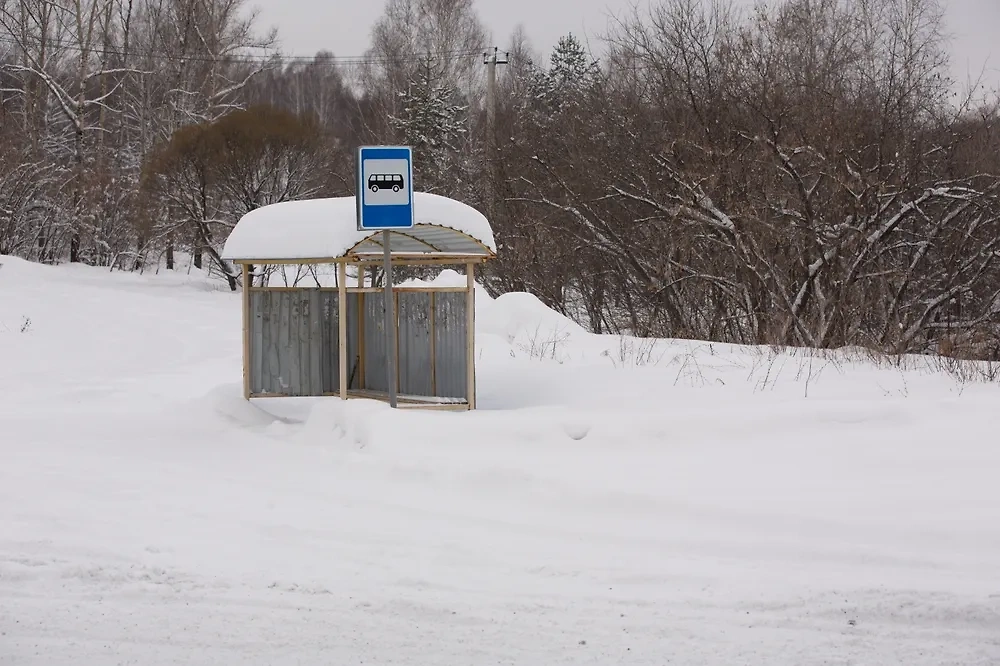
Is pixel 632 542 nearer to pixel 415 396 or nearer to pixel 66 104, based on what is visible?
pixel 415 396

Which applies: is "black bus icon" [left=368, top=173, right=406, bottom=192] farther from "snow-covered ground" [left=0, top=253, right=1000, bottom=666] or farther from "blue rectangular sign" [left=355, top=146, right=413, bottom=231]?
"snow-covered ground" [left=0, top=253, right=1000, bottom=666]

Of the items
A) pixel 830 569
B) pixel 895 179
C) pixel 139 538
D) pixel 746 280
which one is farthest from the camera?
pixel 746 280

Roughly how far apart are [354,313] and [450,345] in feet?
5.39

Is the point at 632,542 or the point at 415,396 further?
the point at 415,396

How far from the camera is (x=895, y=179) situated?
18516 millimetres

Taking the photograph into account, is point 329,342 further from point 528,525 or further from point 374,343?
point 528,525

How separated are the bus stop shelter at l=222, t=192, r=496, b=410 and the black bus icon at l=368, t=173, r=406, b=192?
0.74 meters

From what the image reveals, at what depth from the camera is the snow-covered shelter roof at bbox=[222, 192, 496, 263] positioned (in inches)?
388

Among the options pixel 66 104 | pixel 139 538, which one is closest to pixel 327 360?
pixel 139 538

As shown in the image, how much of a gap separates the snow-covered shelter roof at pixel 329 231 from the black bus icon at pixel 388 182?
2.06 ft

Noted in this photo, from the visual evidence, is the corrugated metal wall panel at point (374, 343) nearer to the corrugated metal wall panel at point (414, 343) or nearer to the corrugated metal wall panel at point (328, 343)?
the corrugated metal wall panel at point (328, 343)

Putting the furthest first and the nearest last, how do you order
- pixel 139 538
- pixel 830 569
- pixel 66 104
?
1. pixel 66 104
2. pixel 139 538
3. pixel 830 569

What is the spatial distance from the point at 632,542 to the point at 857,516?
4.79 ft

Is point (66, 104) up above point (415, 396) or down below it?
above
